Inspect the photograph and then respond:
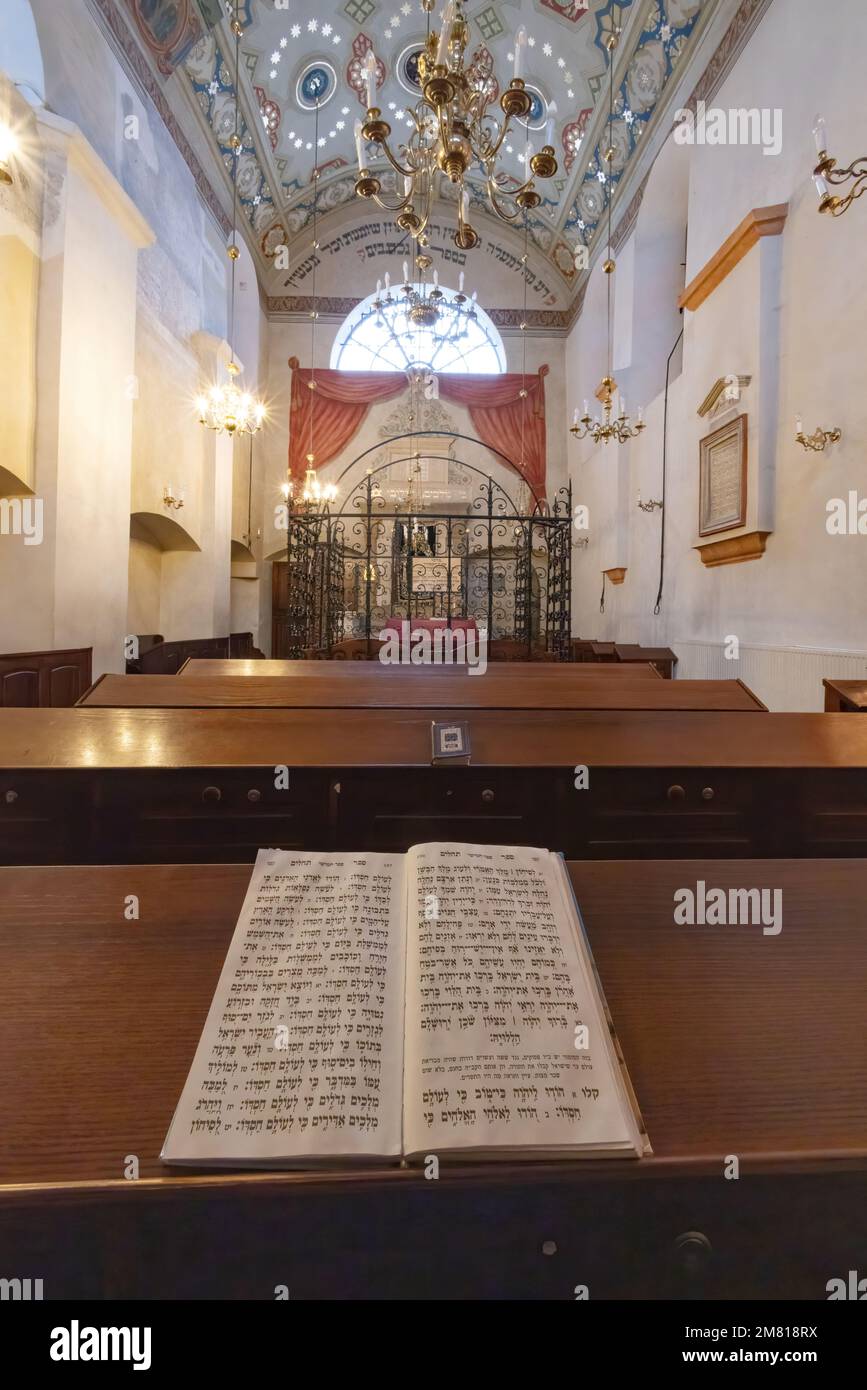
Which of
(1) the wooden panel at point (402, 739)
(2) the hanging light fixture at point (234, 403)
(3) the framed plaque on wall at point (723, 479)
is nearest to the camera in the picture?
(1) the wooden panel at point (402, 739)

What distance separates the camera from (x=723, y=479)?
221 inches

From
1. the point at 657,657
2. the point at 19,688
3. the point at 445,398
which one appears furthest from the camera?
the point at 445,398

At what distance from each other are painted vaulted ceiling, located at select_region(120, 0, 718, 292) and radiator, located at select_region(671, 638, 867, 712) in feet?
19.5

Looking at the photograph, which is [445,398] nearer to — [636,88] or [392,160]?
[636,88]

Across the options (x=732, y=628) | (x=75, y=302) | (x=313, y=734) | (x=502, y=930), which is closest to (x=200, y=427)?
(x=75, y=302)

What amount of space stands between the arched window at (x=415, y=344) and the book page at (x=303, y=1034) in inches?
502

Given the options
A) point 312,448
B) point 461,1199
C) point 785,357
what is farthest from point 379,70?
point 461,1199

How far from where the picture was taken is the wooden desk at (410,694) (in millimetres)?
2854

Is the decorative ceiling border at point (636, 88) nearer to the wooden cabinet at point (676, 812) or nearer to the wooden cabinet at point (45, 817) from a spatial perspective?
the wooden cabinet at point (676, 812)

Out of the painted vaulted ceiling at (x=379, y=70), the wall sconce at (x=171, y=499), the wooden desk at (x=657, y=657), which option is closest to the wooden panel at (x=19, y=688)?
the wall sconce at (x=171, y=499)

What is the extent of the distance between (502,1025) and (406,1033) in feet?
0.33

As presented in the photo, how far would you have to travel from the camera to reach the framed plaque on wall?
17.3 ft
